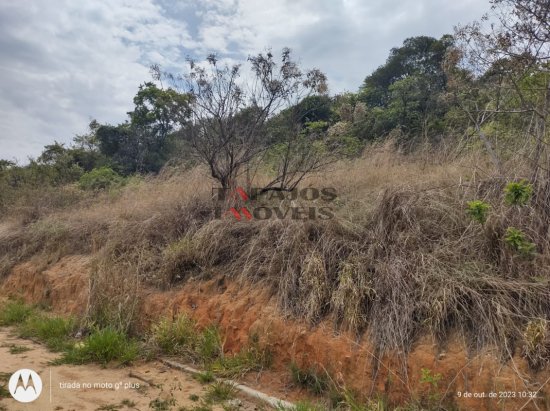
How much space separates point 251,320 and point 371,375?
60.9 inches

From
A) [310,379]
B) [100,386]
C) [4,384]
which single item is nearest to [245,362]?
[310,379]

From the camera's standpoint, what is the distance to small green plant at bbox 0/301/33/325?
6758 mm

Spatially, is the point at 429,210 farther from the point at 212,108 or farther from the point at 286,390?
the point at 212,108

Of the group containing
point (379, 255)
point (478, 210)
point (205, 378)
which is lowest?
point (205, 378)

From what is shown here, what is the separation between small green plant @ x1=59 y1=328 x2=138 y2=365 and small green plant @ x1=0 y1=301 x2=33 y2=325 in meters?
2.32

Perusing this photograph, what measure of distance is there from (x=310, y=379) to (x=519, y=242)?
2273 millimetres

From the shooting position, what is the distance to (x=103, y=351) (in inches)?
194

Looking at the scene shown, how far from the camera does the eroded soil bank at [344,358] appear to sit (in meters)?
3.15

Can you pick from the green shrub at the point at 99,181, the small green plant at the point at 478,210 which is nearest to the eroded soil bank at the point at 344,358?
the small green plant at the point at 478,210

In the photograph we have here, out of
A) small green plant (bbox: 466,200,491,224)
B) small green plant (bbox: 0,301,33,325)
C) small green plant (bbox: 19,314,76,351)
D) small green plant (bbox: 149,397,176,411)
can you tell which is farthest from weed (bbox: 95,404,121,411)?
small green plant (bbox: 0,301,33,325)

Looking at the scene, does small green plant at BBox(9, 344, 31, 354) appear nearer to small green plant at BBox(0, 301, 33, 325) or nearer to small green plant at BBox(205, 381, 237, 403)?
small green plant at BBox(0, 301, 33, 325)

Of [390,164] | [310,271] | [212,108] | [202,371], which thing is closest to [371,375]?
[310,271]

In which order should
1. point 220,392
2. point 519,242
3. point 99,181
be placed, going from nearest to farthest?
point 519,242, point 220,392, point 99,181

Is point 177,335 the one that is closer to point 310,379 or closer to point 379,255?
point 310,379
